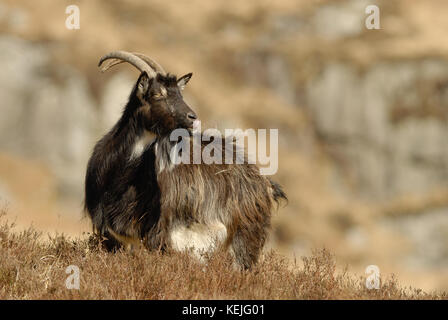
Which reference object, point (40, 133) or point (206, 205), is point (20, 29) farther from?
point (206, 205)

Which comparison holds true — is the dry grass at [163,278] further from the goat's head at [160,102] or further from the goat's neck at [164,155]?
the goat's head at [160,102]

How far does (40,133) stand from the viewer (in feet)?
120

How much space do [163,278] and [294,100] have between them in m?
37.5

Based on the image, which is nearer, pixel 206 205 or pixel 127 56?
pixel 206 205

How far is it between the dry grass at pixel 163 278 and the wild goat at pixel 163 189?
49cm

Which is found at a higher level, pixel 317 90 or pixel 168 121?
pixel 317 90

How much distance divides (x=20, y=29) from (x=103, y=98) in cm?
649

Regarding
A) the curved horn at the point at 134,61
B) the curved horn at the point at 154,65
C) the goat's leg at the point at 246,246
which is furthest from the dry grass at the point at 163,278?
the curved horn at the point at 154,65

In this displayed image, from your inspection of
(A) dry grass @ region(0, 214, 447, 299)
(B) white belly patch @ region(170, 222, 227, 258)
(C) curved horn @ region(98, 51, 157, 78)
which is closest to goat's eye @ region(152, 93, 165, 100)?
(C) curved horn @ region(98, 51, 157, 78)

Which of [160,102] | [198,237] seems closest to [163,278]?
[198,237]

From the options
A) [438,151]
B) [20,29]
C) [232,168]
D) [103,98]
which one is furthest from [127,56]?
[438,151]

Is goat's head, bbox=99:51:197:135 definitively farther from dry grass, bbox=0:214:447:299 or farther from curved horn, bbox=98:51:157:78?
dry grass, bbox=0:214:447:299

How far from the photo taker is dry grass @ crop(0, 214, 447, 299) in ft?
22.1
